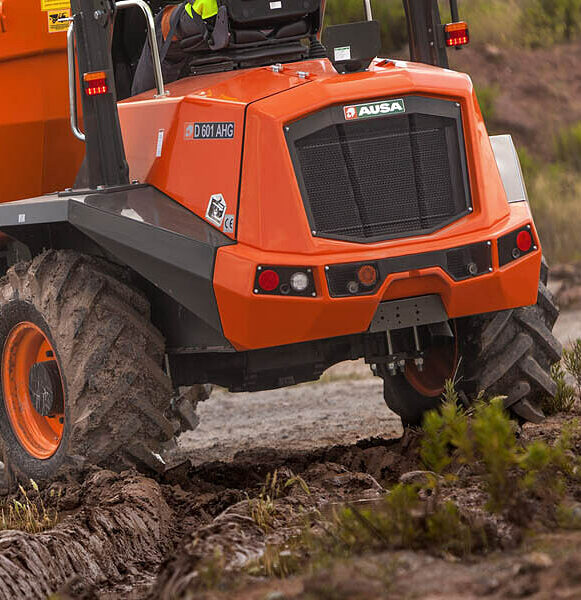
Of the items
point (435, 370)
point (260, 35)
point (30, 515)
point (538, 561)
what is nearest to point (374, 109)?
point (260, 35)

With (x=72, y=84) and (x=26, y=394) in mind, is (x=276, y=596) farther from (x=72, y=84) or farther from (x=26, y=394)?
(x=26, y=394)

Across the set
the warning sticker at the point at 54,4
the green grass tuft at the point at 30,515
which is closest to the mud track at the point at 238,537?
the green grass tuft at the point at 30,515

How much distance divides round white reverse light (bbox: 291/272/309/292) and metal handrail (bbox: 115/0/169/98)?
136cm

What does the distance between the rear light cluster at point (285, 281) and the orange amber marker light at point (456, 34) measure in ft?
6.82

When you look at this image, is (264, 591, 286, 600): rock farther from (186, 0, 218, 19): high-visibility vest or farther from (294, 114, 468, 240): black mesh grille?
(186, 0, 218, 19): high-visibility vest

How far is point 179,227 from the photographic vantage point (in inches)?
240

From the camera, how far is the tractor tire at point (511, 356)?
22.5 ft

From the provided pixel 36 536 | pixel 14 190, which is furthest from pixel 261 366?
pixel 14 190

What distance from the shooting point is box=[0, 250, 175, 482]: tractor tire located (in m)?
6.35

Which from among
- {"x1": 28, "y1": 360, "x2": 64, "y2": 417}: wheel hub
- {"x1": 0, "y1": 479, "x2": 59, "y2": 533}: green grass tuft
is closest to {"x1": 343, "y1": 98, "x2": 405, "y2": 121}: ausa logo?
{"x1": 28, "y1": 360, "x2": 64, "y2": 417}: wheel hub

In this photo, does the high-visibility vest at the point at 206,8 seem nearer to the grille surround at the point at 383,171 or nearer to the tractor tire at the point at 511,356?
the grille surround at the point at 383,171

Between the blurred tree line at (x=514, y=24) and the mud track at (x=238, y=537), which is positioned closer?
the mud track at (x=238, y=537)

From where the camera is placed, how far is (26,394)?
716 cm

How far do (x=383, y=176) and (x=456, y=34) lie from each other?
1458mm
